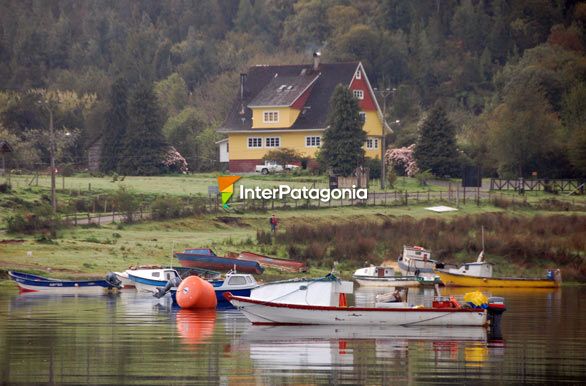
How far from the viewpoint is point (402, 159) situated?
415ft

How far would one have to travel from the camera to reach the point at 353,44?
176 meters

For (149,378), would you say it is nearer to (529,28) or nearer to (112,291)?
(112,291)

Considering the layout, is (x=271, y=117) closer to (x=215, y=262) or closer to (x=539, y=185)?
(x=539, y=185)

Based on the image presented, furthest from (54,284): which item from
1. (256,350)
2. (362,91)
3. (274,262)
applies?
(362,91)

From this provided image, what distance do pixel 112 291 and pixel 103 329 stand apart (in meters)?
18.7

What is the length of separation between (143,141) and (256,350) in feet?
271

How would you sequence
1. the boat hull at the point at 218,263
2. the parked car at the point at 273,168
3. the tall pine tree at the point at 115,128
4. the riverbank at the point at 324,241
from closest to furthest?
the boat hull at the point at 218,263 < the riverbank at the point at 324,241 < the parked car at the point at 273,168 < the tall pine tree at the point at 115,128

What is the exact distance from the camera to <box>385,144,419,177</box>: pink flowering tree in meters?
124

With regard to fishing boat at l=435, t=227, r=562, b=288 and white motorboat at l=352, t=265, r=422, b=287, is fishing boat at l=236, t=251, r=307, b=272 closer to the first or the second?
white motorboat at l=352, t=265, r=422, b=287

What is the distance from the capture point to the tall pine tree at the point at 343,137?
11681cm

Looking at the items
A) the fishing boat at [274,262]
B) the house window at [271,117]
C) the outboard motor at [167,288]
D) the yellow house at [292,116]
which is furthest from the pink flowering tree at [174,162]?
the outboard motor at [167,288]

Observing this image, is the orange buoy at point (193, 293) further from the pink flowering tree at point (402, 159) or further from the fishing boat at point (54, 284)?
the pink flowering tree at point (402, 159)

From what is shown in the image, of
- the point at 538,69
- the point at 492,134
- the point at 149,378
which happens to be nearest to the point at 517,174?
the point at 492,134

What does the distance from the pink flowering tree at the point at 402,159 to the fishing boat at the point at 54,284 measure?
5956 cm
